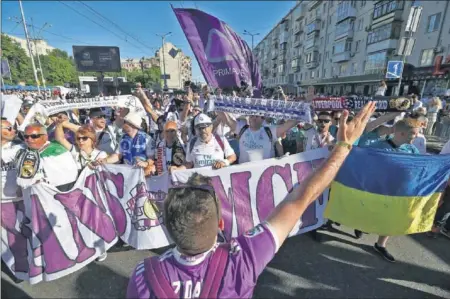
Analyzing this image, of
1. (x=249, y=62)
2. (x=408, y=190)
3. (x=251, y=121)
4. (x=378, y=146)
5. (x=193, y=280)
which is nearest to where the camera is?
(x=193, y=280)

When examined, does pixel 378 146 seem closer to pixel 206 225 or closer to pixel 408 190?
pixel 408 190

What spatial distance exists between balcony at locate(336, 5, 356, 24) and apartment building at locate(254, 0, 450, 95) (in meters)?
0.01

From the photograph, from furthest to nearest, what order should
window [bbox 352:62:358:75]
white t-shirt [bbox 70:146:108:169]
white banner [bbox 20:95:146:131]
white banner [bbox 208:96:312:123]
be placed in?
window [bbox 352:62:358:75] → white banner [bbox 20:95:146:131] → white banner [bbox 208:96:312:123] → white t-shirt [bbox 70:146:108:169]

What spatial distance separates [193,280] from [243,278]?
0.21m

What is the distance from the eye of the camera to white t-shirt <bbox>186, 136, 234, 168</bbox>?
347cm

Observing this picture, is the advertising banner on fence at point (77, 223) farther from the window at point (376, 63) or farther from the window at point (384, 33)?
the window at point (384, 33)

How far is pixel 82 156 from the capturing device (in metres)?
3.35

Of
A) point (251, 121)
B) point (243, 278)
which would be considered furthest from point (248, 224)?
point (243, 278)

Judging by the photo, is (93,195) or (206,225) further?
(93,195)

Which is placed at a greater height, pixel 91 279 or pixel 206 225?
pixel 206 225

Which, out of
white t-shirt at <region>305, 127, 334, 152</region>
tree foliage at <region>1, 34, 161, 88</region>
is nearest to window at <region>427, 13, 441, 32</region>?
white t-shirt at <region>305, 127, 334, 152</region>

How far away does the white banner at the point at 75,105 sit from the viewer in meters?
3.62

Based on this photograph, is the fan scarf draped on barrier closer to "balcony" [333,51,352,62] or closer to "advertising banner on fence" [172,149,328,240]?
"advertising banner on fence" [172,149,328,240]

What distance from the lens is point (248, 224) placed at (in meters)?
3.28
